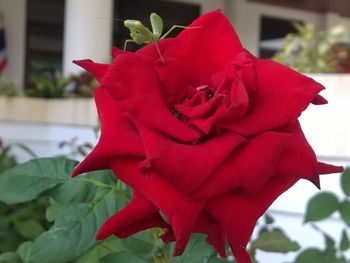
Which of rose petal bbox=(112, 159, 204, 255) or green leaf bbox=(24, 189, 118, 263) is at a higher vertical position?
rose petal bbox=(112, 159, 204, 255)

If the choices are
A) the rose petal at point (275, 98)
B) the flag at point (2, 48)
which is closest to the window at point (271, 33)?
the flag at point (2, 48)

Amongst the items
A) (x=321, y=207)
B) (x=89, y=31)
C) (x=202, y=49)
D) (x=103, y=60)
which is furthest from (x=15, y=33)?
(x=202, y=49)

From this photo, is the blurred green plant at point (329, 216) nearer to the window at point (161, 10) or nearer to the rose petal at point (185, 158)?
the rose petal at point (185, 158)

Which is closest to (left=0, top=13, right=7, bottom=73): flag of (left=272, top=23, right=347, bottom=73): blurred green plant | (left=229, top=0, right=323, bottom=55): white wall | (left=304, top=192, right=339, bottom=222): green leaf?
(left=229, top=0, right=323, bottom=55): white wall

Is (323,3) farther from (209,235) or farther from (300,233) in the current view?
(209,235)

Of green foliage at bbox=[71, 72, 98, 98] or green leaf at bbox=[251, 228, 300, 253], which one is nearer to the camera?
green leaf at bbox=[251, 228, 300, 253]

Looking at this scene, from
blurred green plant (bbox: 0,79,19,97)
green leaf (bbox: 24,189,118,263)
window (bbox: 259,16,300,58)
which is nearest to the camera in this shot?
green leaf (bbox: 24,189,118,263)

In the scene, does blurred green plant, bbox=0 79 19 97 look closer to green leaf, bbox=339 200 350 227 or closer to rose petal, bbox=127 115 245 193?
green leaf, bbox=339 200 350 227
